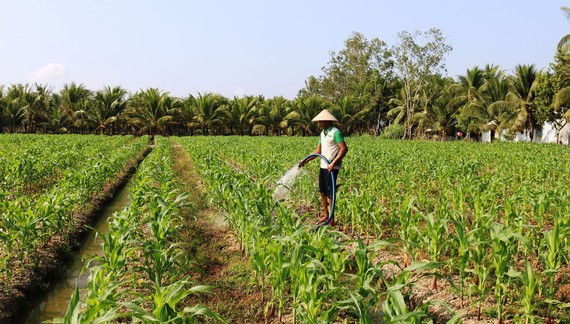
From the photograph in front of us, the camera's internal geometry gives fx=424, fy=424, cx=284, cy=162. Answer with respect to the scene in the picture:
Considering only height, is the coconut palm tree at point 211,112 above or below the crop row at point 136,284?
above

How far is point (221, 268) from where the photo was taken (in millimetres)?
4938

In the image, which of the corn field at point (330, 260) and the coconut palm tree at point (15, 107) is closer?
the corn field at point (330, 260)

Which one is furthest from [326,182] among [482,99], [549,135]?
[549,135]

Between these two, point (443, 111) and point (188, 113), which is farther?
point (188, 113)

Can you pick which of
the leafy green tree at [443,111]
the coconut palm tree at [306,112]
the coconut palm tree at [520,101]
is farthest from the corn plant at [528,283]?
the coconut palm tree at [306,112]

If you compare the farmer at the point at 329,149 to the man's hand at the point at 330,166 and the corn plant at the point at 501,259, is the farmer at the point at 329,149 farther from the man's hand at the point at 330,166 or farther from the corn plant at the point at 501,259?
the corn plant at the point at 501,259

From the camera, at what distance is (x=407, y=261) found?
4.82 metres

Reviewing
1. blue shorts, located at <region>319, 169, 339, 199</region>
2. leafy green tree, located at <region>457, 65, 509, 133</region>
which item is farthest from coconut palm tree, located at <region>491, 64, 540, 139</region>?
blue shorts, located at <region>319, 169, 339, 199</region>

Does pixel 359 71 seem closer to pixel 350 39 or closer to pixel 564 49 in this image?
pixel 350 39

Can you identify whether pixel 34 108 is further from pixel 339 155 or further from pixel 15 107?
pixel 339 155

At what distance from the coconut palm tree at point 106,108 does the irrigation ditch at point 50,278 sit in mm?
35437

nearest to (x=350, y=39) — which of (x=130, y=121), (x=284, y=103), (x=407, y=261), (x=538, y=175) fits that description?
(x=284, y=103)

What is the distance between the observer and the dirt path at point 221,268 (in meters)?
3.79

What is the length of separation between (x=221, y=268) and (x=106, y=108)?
39.2 m
